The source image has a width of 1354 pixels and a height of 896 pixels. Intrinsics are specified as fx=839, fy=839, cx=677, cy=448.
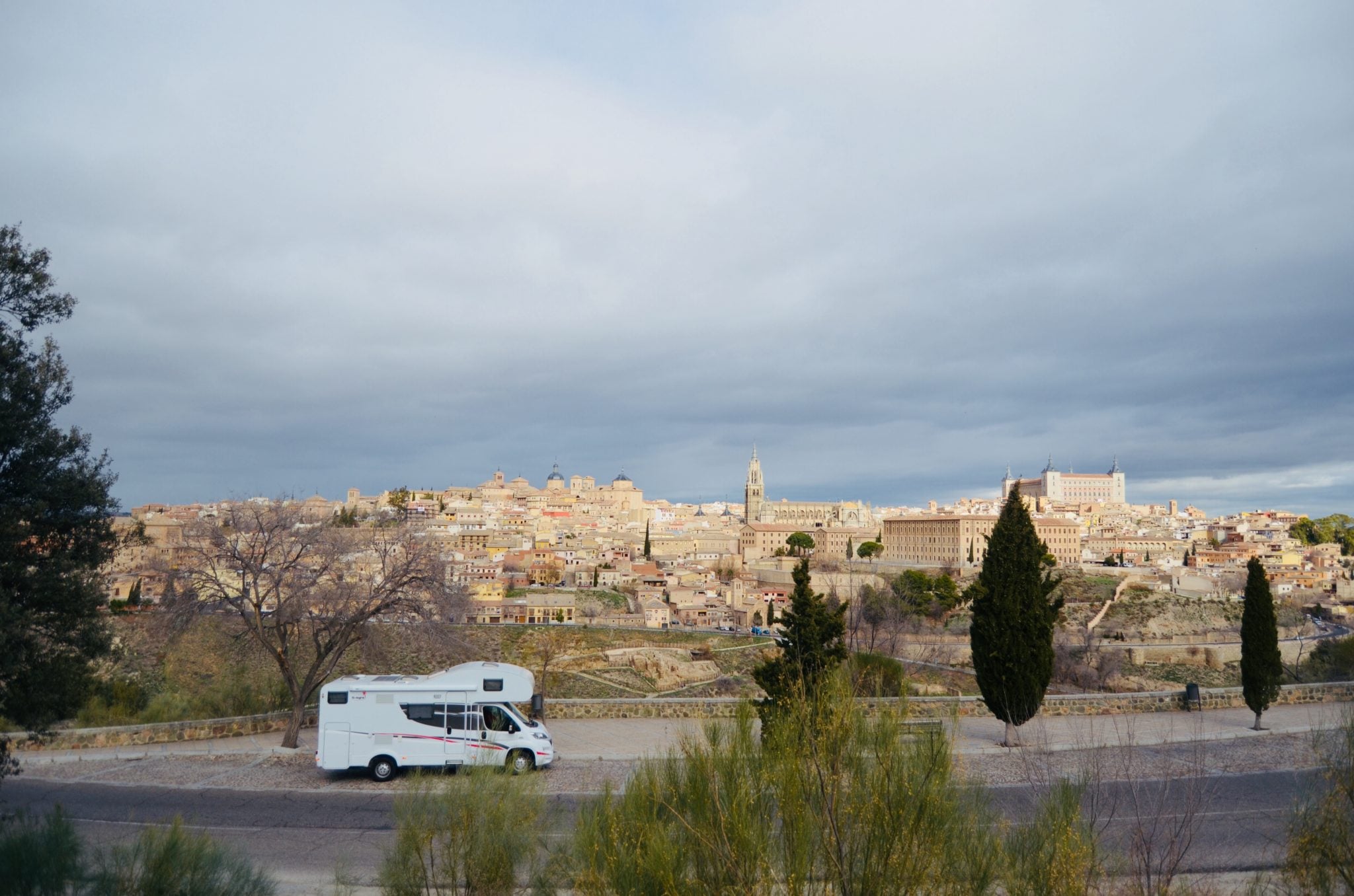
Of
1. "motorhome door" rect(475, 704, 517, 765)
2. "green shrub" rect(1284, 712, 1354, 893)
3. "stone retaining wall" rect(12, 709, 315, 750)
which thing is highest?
"green shrub" rect(1284, 712, 1354, 893)

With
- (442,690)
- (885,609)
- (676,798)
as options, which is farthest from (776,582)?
(676,798)

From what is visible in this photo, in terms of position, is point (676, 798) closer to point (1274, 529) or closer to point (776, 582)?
point (776, 582)

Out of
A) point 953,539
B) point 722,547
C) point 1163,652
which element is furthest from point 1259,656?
point 722,547

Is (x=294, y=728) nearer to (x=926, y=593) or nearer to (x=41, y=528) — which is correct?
(x=41, y=528)

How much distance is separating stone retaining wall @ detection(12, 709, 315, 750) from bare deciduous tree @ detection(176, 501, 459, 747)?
4.62 feet

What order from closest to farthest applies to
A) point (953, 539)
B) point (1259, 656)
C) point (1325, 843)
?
1. point (1325, 843)
2. point (1259, 656)
3. point (953, 539)

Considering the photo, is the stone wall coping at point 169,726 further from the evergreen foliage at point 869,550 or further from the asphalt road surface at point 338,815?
the evergreen foliage at point 869,550

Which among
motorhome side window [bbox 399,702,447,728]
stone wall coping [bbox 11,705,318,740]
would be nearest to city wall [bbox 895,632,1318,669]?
stone wall coping [bbox 11,705,318,740]

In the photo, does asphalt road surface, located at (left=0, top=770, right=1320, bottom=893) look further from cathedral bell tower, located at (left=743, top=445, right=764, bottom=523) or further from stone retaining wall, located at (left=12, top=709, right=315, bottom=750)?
cathedral bell tower, located at (left=743, top=445, right=764, bottom=523)

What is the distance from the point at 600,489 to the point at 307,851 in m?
180

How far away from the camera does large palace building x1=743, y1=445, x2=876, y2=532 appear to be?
496ft

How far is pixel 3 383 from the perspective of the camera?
23.3 ft

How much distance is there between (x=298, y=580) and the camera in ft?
44.3

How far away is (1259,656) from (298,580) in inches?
662
